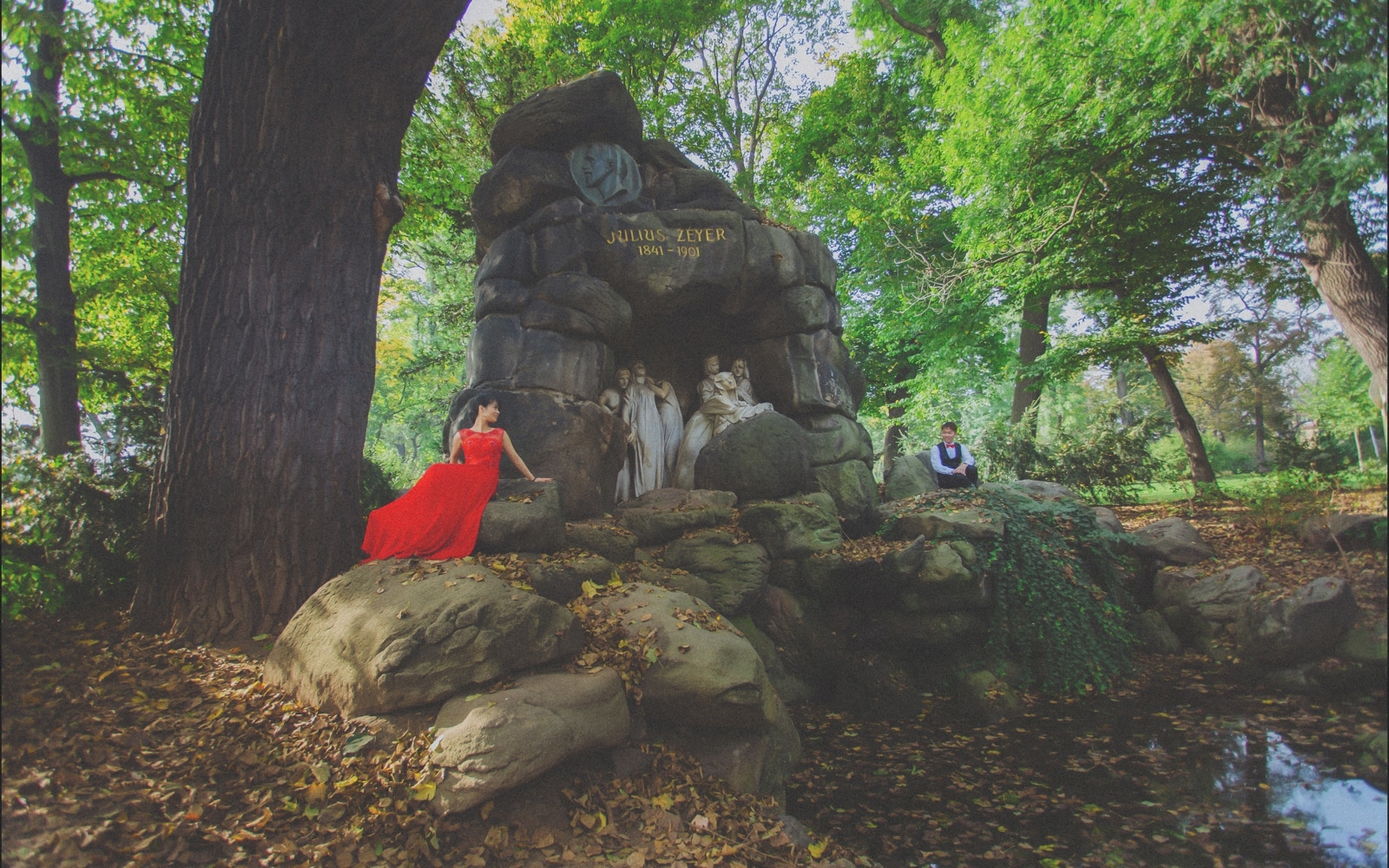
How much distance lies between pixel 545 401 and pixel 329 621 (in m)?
3.24

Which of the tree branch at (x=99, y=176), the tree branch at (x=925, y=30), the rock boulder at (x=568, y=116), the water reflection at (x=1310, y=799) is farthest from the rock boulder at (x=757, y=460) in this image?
the tree branch at (x=925, y=30)

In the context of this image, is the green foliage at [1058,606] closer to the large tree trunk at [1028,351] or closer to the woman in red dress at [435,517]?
the woman in red dress at [435,517]

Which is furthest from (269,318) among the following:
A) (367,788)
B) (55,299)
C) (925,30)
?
(925,30)

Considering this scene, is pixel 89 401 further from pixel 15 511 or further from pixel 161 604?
pixel 15 511

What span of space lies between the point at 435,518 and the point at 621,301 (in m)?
3.54

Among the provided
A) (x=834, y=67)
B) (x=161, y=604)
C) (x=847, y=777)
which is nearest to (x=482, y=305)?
(x=161, y=604)

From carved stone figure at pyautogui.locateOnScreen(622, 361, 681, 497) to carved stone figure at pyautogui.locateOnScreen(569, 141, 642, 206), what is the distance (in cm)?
197

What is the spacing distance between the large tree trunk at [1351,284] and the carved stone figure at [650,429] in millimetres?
6337

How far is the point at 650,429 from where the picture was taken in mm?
8039

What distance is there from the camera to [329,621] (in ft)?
11.8

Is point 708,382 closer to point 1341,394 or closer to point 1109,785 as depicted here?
point 1109,785

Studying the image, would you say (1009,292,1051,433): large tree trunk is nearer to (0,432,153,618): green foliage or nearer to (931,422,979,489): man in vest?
(931,422,979,489): man in vest

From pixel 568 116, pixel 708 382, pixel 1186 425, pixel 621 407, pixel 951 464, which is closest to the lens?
pixel 1186 425

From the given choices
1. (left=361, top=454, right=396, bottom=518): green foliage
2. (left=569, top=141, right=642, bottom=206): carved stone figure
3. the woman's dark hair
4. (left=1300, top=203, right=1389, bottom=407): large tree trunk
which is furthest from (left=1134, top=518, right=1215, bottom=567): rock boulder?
(left=361, top=454, right=396, bottom=518): green foliage
